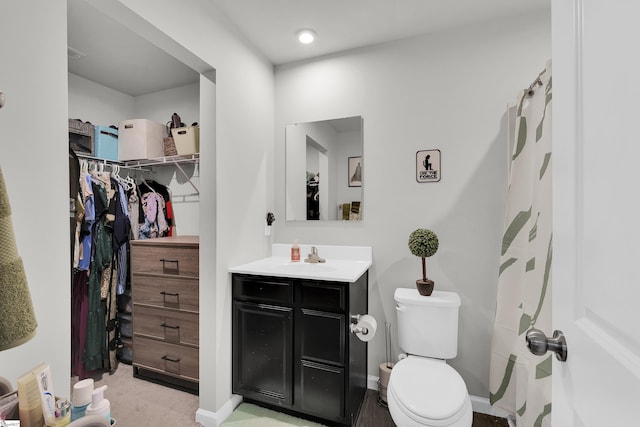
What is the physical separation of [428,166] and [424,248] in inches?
23.1

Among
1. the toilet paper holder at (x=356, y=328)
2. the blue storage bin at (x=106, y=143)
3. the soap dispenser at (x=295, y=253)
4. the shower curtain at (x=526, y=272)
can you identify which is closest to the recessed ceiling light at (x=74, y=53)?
the blue storage bin at (x=106, y=143)

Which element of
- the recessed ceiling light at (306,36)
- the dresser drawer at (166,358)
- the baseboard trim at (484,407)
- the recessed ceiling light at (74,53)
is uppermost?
the recessed ceiling light at (306,36)

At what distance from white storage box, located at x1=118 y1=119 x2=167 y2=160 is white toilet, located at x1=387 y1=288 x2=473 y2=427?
240 centimetres

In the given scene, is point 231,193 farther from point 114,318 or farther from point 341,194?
point 114,318

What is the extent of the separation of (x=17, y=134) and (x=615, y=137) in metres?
1.41

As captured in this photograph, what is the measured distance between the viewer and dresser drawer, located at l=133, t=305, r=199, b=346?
2.09 metres

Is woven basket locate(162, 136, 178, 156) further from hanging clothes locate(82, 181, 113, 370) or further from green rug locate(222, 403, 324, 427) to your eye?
green rug locate(222, 403, 324, 427)

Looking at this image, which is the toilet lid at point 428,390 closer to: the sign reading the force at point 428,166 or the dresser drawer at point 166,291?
the sign reading the force at point 428,166

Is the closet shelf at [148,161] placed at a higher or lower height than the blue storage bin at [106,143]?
lower

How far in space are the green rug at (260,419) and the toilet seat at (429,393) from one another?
0.70m

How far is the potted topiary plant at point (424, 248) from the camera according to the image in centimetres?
183

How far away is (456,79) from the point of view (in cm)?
198

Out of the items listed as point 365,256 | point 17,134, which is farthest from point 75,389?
point 365,256

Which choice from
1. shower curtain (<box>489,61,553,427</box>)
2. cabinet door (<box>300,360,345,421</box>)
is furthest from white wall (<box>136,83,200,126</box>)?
shower curtain (<box>489,61,553,427</box>)
